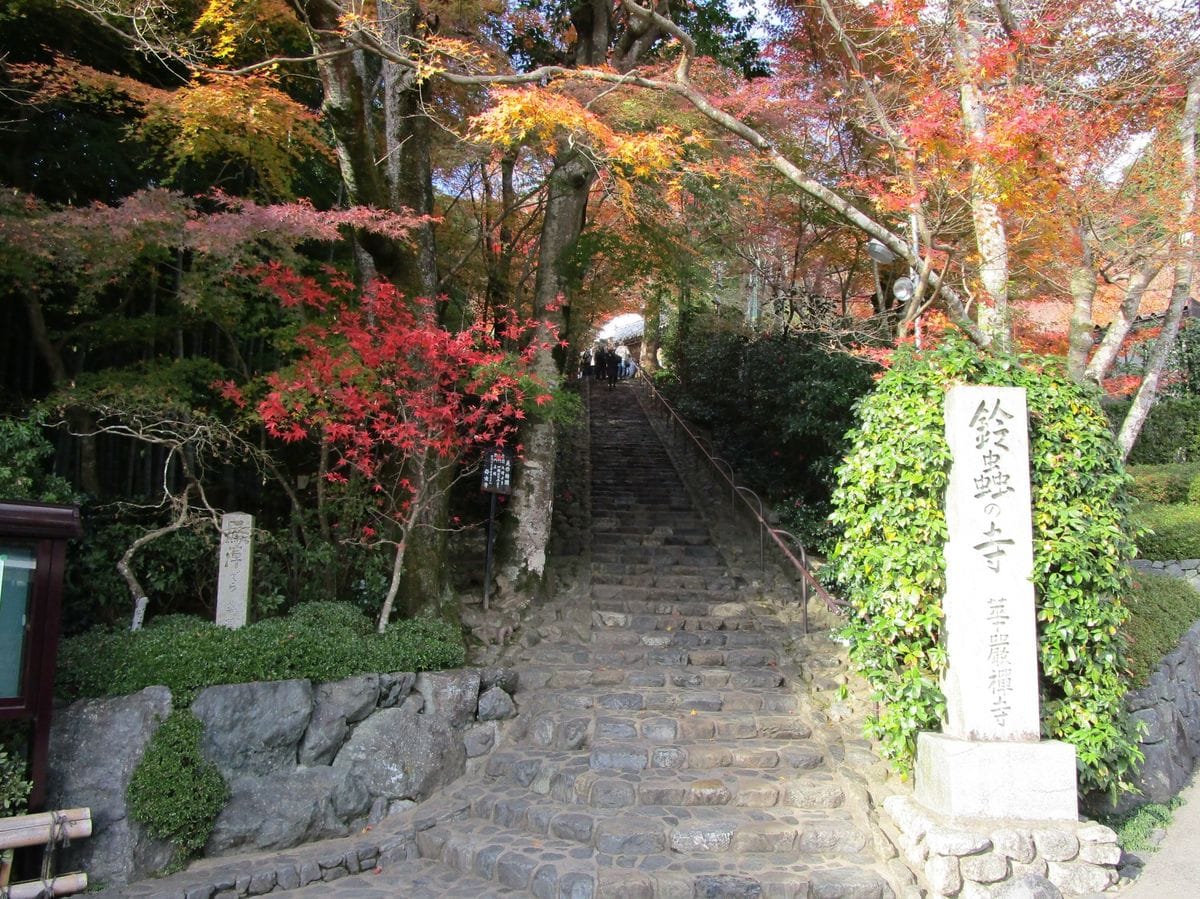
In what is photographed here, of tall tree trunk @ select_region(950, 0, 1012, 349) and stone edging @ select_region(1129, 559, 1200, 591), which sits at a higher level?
tall tree trunk @ select_region(950, 0, 1012, 349)

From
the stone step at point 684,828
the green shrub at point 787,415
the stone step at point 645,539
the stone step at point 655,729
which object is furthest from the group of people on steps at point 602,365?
the stone step at point 684,828

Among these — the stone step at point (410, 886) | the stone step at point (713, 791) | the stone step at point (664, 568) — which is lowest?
the stone step at point (410, 886)

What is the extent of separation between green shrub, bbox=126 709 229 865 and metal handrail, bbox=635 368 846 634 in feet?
17.8

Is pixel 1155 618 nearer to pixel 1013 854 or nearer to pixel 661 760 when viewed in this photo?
pixel 1013 854

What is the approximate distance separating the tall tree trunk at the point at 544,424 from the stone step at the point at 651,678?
5.63 ft

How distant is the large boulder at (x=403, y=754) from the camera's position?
6.50 metres

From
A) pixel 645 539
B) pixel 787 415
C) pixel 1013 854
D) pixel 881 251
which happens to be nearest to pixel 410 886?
pixel 1013 854

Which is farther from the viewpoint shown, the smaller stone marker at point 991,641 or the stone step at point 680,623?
the stone step at point 680,623

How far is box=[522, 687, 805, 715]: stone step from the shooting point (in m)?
7.50

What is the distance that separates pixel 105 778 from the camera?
548 cm

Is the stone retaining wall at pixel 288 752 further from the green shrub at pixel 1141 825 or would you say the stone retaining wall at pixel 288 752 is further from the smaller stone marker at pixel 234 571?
the green shrub at pixel 1141 825

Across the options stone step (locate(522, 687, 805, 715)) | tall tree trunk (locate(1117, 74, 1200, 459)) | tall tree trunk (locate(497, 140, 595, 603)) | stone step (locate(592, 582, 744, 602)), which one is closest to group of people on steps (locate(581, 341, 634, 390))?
tall tree trunk (locate(497, 140, 595, 603))

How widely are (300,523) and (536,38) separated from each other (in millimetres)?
9268

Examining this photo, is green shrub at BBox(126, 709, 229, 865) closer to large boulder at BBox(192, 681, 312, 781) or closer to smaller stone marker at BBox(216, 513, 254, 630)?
large boulder at BBox(192, 681, 312, 781)
